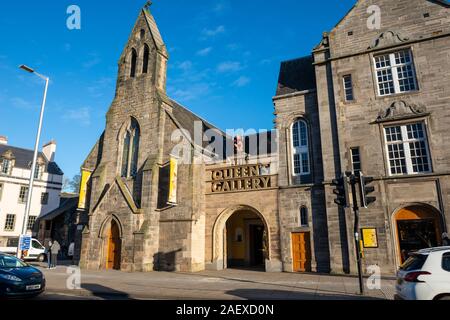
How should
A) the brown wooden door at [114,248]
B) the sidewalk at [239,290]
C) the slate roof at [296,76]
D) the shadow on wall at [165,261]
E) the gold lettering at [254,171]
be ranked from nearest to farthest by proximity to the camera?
the sidewalk at [239,290] → the shadow on wall at [165,261] → the gold lettering at [254,171] → the brown wooden door at [114,248] → the slate roof at [296,76]

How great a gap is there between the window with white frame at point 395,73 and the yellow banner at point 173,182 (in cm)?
1279

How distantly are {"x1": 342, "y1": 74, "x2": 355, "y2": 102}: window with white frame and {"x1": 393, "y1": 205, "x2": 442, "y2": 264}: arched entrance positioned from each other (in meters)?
6.78

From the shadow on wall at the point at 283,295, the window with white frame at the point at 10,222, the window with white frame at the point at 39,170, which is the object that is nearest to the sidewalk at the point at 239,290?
the shadow on wall at the point at 283,295

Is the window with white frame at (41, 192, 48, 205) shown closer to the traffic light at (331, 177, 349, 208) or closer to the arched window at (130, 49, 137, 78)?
the arched window at (130, 49, 137, 78)

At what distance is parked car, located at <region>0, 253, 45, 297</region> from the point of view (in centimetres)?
954

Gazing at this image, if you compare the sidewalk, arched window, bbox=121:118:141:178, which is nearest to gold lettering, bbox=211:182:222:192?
arched window, bbox=121:118:141:178

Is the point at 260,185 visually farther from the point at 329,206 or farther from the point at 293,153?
the point at 329,206

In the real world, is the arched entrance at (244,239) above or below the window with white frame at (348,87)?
below

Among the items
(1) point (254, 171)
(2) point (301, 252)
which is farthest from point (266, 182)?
(2) point (301, 252)

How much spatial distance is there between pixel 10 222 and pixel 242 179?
29.7m

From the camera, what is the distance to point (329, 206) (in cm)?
1675

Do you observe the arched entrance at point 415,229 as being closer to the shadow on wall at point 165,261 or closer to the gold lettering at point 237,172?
the gold lettering at point 237,172

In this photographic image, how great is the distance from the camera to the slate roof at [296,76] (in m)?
20.5

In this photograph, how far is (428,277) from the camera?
638 cm
